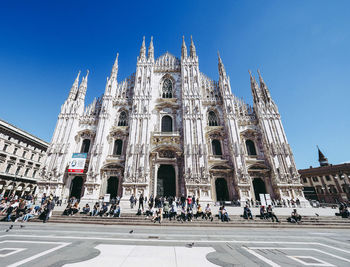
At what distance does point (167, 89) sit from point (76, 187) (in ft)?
63.5

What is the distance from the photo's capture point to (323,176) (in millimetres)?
36062

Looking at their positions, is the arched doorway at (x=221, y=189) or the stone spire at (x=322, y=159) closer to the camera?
the arched doorway at (x=221, y=189)

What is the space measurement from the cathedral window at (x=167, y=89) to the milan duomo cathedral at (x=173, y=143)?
168 mm

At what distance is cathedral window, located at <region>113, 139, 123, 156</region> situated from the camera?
21.2 meters

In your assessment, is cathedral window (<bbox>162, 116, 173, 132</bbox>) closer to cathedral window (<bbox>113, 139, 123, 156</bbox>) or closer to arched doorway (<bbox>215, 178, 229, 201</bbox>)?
cathedral window (<bbox>113, 139, 123, 156</bbox>)

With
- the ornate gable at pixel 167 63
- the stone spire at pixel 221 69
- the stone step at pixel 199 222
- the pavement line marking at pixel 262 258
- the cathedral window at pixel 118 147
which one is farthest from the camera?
the ornate gable at pixel 167 63

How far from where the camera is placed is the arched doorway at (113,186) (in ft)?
62.2

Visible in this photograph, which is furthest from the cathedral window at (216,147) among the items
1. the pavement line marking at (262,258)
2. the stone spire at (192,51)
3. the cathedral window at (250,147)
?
the pavement line marking at (262,258)

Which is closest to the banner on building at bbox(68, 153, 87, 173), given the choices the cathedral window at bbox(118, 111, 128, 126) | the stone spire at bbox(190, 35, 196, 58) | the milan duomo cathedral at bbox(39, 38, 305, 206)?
the milan duomo cathedral at bbox(39, 38, 305, 206)

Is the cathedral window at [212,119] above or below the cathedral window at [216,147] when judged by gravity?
above

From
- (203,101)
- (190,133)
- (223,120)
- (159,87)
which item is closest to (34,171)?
(159,87)

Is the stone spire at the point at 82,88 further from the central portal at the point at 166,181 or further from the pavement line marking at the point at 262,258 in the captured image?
the pavement line marking at the point at 262,258

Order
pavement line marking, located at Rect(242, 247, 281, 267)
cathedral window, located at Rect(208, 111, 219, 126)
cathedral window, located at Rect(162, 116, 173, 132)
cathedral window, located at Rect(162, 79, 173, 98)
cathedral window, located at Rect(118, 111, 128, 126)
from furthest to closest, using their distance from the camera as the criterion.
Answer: cathedral window, located at Rect(162, 79, 173, 98), cathedral window, located at Rect(118, 111, 128, 126), cathedral window, located at Rect(208, 111, 219, 126), cathedral window, located at Rect(162, 116, 173, 132), pavement line marking, located at Rect(242, 247, 281, 267)

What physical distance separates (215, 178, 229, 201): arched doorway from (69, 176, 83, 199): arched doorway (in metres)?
17.3
